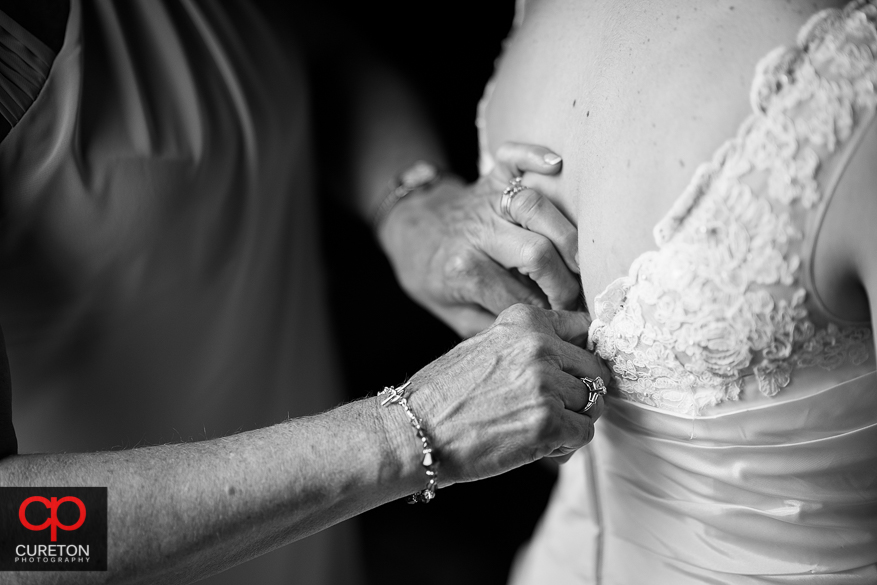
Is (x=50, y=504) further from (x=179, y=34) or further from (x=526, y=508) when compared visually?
(x=526, y=508)

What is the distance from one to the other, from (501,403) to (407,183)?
2.13ft

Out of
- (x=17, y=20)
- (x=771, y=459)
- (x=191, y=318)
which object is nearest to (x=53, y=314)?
(x=191, y=318)

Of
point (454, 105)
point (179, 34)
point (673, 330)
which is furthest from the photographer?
point (454, 105)

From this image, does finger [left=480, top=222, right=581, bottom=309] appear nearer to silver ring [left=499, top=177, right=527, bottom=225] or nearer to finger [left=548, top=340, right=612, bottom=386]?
silver ring [left=499, top=177, right=527, bottom=225]

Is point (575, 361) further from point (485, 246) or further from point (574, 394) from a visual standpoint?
point (485, 246)

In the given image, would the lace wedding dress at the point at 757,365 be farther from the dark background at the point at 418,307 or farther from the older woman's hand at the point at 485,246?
the dark background at the point at 418,307

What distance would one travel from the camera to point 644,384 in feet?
2.56

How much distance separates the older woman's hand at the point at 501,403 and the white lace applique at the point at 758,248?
0.08 m

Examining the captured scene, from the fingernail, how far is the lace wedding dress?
0.19 metres

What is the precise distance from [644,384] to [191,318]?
68 cm

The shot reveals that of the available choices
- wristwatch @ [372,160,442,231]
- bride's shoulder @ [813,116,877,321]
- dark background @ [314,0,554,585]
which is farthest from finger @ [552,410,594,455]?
dark background @ [314,0,554,585]

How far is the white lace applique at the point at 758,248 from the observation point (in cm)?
61

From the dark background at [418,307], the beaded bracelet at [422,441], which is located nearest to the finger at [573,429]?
the beaded bracelet at [422,441]

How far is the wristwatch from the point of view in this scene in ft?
4.18
